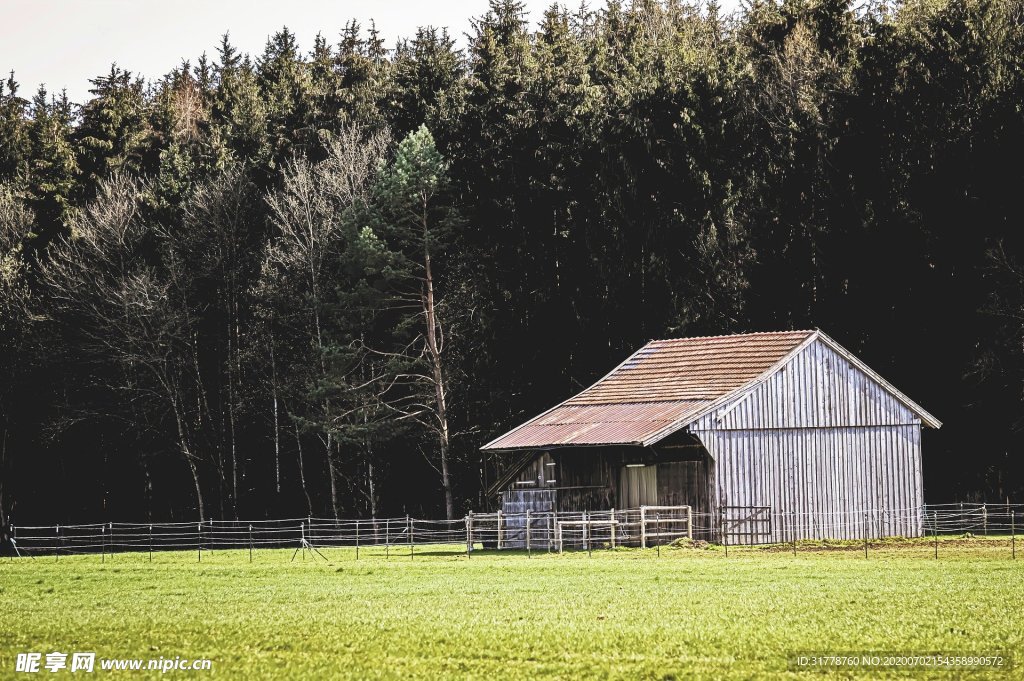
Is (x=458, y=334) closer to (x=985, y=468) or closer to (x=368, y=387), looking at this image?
(x=368, y=387)

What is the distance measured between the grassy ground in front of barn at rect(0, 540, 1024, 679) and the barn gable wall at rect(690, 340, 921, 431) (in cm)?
689

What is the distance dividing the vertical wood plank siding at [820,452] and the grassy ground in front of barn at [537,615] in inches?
235

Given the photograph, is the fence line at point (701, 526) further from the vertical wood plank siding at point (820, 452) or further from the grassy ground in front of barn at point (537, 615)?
the grassy ground in front of barn at point (537, 615)

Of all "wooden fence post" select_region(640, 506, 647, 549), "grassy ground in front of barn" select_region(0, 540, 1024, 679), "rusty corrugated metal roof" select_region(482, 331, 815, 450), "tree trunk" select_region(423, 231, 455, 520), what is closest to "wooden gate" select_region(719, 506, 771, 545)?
"wooden fence post" select_region(640, 506, 647, 549)

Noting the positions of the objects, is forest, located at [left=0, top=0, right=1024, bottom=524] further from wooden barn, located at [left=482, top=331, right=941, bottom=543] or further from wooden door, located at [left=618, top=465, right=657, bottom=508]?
wooden door, located at [left=618, top=465, right=657, bottom=508]

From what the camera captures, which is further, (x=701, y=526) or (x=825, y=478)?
(x=825, y=478)

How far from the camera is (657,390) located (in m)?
42.6

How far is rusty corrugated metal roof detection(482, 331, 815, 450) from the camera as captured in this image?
39500 mm

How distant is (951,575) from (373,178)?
36867 mm

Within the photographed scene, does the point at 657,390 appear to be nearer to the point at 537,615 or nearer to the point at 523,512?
the point at 523,512

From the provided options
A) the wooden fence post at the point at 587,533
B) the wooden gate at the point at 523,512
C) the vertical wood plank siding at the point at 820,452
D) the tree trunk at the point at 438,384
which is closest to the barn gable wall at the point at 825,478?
the vertical wood plank siding at the point at 820,452

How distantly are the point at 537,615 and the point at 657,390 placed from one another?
73.8 feet

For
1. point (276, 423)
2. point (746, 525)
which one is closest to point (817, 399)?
point (746, 525)

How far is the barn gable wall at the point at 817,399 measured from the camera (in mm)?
39812
